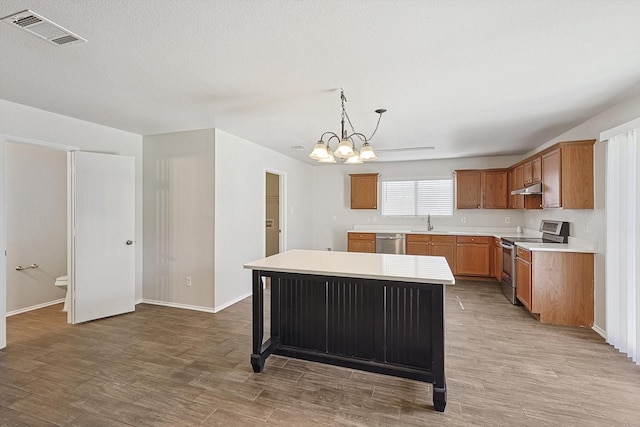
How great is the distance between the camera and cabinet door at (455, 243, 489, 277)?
5832 mm

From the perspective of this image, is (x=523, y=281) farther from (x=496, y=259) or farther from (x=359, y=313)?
(x=359, y=313)

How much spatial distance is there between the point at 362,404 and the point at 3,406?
8.05 ft

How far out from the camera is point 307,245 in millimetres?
7285

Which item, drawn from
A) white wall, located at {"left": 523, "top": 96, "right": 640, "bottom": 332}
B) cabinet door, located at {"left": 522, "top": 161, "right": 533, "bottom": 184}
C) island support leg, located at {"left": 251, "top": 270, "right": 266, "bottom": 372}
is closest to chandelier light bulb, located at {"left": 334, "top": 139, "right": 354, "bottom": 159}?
island support leg, located at {"left": 251, "top": 270, "right": 266, "bottom": 372}

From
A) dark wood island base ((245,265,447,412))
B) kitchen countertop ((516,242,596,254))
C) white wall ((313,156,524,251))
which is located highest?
white wall ((313,156,524,251))

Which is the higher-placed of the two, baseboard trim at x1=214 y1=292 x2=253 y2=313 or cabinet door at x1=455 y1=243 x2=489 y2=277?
cabinet door at x1=455 y1=243 x2=489 y2=277

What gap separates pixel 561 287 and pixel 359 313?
2633mm

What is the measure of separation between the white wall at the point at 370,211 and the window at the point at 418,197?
13 centimetres

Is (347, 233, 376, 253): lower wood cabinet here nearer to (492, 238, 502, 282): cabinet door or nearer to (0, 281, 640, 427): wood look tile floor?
(492, 238, 502, 282): cabinet door

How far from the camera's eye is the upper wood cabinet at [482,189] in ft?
19.7

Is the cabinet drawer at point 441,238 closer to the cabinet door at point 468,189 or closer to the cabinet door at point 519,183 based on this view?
the cabinet door at point 468,189

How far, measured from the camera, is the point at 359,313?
2.69 metres

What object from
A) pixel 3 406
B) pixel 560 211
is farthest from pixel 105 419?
pixel 560 211

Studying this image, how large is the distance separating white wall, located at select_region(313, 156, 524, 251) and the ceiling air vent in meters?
5.69
